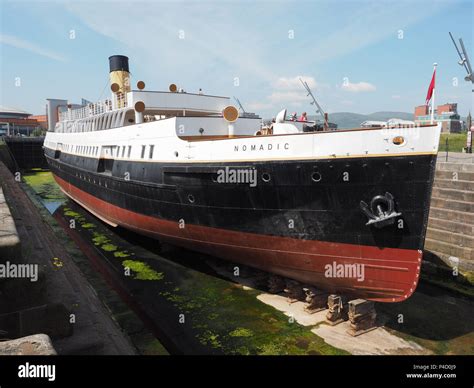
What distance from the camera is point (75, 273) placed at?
12.5 m

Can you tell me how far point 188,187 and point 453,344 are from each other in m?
9.28

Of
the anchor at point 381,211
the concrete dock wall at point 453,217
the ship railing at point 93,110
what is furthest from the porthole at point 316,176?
the ship railing at point 93,110

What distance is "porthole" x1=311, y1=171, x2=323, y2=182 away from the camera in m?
9.45

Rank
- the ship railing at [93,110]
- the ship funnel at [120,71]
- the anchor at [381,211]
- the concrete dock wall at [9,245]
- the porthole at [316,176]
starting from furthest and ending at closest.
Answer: the ship funnel at [120,71], the ship railing at [93,110], the porthole at [316,176], the anchor at [381,211], the concrete dock wall at [9,245]

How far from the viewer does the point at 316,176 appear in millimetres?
9484

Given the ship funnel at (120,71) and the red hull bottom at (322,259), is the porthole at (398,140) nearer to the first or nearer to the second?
the red hull bottom at (322,259)

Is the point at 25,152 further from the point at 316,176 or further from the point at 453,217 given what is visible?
the point at 453,217

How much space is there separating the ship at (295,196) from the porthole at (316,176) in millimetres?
29

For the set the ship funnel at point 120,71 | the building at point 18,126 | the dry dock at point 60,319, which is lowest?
the dry dock at point 60,319

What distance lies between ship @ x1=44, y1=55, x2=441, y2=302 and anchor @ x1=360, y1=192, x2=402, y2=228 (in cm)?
3

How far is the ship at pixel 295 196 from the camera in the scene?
881 centimetres

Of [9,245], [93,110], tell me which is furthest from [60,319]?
[93,110]

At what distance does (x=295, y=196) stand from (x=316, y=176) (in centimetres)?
89
